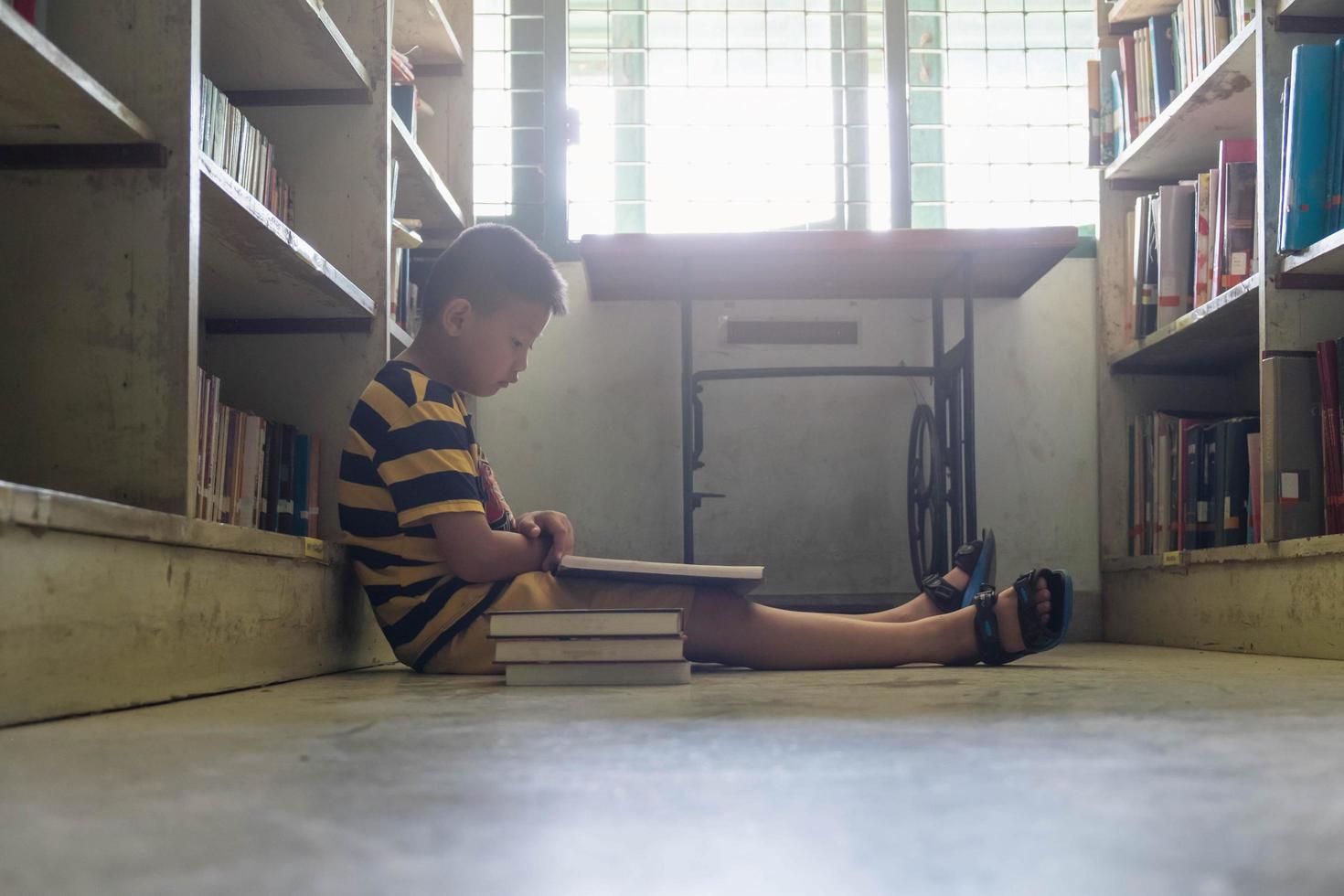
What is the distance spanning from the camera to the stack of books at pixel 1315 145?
7.54 feet

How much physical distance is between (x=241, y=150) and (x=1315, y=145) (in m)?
1.98

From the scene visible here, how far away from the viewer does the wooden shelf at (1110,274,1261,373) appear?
2.76m

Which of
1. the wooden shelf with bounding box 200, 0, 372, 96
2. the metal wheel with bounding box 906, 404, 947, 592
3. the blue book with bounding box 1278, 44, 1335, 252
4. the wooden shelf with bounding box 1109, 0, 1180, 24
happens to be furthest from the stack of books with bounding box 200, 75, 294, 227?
the wooden shelf with bounding box 1109, 0, 1180, 24

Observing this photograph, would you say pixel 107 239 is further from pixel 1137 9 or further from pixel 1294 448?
pixel 1137 9

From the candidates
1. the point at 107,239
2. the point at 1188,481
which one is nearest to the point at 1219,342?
the point at 1188,481

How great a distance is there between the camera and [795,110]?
157 inches

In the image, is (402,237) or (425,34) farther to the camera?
(425,34)

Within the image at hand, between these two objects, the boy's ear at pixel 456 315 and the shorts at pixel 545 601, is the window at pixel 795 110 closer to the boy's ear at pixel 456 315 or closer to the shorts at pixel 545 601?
the boy's ear at pixel 456 315

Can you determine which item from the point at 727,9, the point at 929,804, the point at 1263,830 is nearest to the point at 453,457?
the point at 929,804

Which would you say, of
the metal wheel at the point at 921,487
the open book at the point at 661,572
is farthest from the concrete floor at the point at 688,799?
the metal wheel at the point at 921,487

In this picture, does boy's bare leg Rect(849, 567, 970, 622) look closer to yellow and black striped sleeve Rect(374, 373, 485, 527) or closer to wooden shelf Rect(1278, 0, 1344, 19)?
yellow and black striped sleeve Rect(374, 373, 485, 527)

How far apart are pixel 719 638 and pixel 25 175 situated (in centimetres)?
115

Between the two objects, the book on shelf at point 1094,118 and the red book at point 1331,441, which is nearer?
the red book at point 1331,441

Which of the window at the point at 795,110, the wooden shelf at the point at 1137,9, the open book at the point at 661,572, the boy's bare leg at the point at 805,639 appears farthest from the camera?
the window at the point at 795,110
